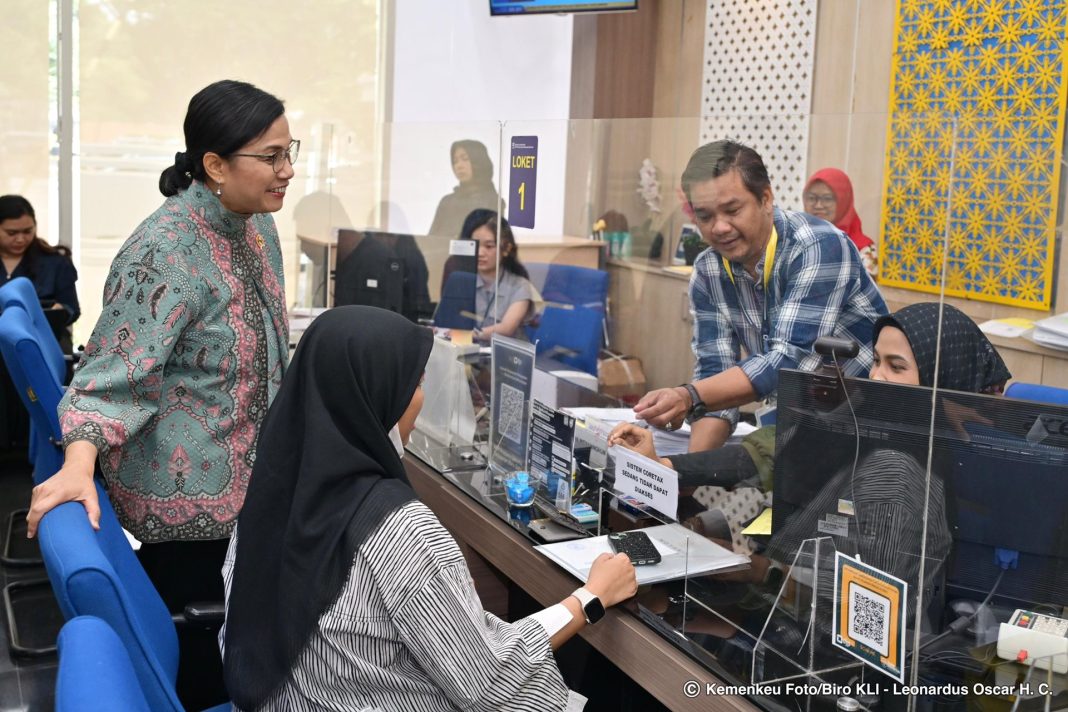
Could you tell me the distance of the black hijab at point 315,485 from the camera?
1.30 meters

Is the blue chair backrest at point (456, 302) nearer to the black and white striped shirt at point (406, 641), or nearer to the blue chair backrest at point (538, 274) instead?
the blue chair backrest at point (538, 274)

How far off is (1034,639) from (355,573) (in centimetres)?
86

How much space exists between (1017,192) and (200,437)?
1458mm

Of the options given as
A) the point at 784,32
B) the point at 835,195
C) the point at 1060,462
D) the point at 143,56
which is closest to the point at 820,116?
the point at 835,195

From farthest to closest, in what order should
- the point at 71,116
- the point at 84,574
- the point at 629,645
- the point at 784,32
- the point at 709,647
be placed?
1. the point at 71,116
2. the point at 784,32
3. the point at 629,645
4. the point at 709,647
5. the point at 84,574

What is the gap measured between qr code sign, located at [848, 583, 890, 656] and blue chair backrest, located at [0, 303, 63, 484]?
160 centimetres

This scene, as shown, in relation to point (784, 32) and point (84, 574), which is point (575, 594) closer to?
point (84, 574)

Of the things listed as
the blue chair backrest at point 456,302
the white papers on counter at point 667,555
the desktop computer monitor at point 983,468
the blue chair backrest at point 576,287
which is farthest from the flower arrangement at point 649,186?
the desktop computer monitor at point 983,468

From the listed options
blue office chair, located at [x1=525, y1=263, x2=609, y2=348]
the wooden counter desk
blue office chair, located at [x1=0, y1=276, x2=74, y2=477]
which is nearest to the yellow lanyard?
the wooden counter desk

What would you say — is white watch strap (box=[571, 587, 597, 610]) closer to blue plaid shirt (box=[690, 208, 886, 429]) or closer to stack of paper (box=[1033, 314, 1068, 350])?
blue plaid shirt (box=[690, 208, 886, 429])

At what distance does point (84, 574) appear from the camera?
1.16 meters

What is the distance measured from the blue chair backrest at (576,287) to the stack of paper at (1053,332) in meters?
1.25

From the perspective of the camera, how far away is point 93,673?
85 centimetres

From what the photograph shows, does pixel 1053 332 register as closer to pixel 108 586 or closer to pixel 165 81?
pixel 108 586
